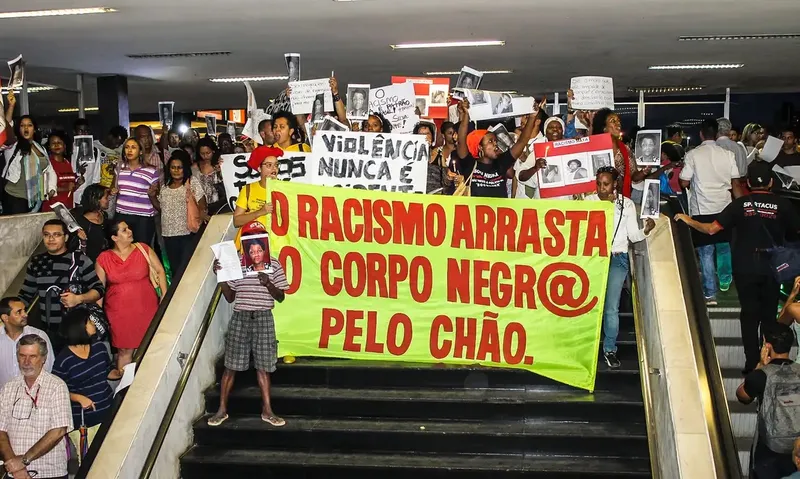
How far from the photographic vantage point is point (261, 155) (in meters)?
8.41

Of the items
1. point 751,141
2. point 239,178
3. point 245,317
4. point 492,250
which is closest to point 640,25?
point 751,141

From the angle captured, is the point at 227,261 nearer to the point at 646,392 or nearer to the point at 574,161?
the point at 574,161

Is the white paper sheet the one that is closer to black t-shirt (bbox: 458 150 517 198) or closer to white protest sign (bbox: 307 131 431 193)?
white protest sign (bbox: 307 131 431 193)

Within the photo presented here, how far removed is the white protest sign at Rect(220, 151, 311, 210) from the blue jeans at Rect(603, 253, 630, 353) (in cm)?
288

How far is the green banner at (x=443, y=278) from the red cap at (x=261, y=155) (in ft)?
0.97

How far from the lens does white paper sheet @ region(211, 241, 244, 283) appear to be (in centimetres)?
754

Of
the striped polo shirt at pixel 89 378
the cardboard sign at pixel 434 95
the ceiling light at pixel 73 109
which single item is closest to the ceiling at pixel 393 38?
the cardboard sign at pixel 434 95

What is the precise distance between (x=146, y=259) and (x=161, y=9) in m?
2.77

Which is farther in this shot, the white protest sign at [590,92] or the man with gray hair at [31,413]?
the white protest sign at [590,92]

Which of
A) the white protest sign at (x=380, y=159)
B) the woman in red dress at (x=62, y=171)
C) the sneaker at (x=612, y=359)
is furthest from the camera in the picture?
the woman in red dress at (x=62, y=171)

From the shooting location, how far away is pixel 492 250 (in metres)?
8.13

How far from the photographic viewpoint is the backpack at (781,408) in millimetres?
6109

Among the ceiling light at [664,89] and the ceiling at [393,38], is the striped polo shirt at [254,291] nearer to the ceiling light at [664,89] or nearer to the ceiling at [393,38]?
the ceiling at [393,38]

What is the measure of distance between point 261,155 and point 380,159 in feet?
3.50
